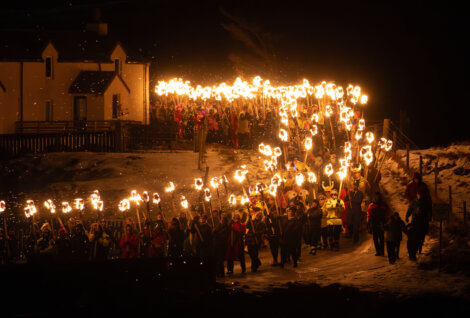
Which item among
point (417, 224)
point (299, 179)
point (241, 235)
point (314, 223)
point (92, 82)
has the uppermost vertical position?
point (92, 82)

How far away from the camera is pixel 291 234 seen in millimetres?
16547

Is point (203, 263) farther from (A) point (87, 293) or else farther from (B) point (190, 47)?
(B) point (190, 47)

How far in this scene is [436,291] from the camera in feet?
42.4

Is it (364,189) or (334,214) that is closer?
(334,214)

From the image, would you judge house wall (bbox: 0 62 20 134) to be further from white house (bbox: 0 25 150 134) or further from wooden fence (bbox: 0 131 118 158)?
wooden fence (bbox: 0 131 118 158)

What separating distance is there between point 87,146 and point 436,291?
21421 mm

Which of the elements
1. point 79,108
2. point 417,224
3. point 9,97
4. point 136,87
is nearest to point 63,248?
point 417,224

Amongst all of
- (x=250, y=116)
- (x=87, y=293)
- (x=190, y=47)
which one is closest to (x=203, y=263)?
(x=87, y=293)

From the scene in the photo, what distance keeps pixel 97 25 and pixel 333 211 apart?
33014mm

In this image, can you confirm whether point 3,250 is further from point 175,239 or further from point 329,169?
point 329,169

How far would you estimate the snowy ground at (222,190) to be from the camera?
14.2m

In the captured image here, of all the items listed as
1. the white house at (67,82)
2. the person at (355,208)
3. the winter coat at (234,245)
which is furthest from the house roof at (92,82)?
the winter coat at (234,245)

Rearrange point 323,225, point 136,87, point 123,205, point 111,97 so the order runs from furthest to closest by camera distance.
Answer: point 136,87 < point 111,97 < point 123,205 < point 323,225

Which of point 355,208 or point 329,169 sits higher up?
point 329,169
